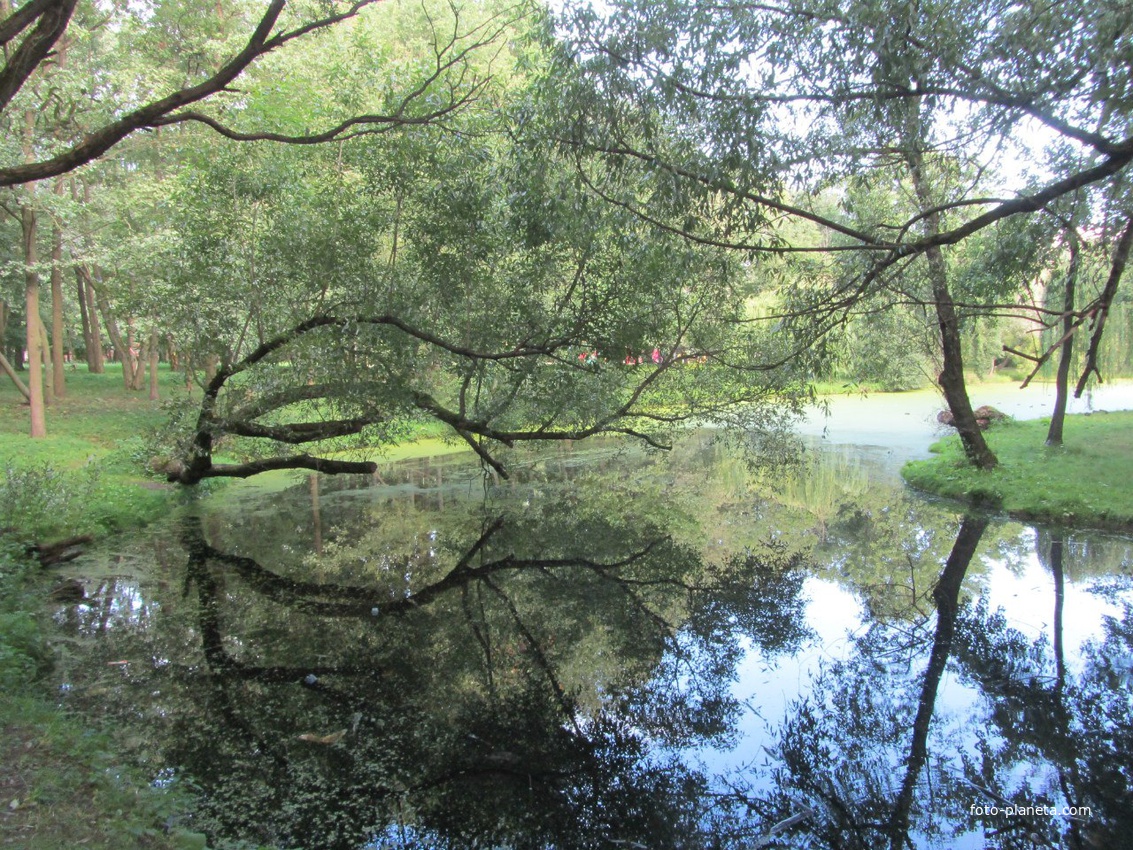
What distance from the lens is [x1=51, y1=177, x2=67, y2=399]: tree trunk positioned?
15789 mm

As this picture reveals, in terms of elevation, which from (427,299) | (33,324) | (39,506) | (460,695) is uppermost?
(427,299)

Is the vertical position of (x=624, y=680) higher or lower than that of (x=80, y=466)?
lower

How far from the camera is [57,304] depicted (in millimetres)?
17391

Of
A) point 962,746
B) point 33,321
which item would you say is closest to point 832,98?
point 962,746

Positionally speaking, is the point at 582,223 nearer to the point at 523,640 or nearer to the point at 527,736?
the point at 523,640

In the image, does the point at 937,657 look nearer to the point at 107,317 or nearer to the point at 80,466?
the point at 80,466

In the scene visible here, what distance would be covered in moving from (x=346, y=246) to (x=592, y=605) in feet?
17.5

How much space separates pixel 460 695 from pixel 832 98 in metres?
5.26

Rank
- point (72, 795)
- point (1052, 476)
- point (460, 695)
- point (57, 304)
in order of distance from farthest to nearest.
→ point (57, 304) → point (1052, 476) → point (460, 695) → point (72, 795)

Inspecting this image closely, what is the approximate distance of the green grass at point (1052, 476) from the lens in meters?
10.9

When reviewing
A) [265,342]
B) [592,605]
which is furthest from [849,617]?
[265,342]

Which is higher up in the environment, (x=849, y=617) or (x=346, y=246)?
(x=346, y=246)

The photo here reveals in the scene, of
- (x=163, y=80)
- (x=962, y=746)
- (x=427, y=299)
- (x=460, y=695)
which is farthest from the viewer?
(x=163, y=80)

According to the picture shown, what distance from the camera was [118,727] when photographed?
5.20 meters
